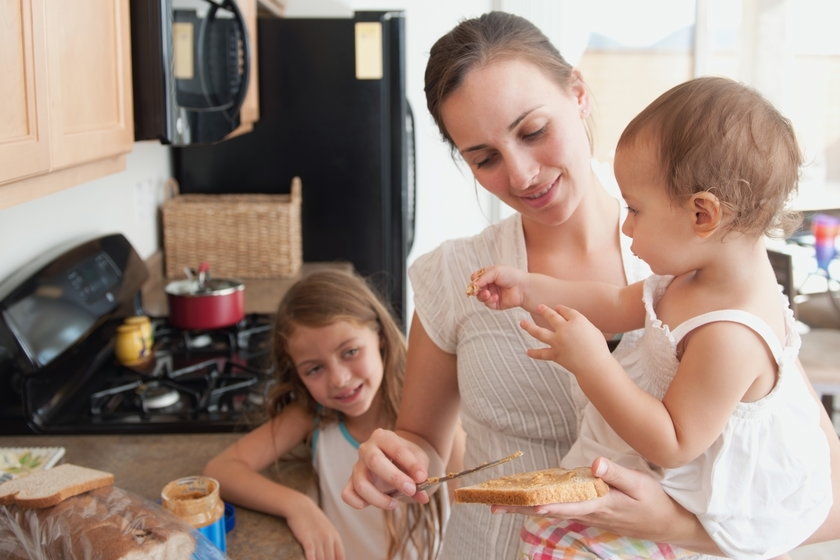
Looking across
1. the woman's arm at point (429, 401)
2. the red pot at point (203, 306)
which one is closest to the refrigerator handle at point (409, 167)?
the red pot at point (203, 306)

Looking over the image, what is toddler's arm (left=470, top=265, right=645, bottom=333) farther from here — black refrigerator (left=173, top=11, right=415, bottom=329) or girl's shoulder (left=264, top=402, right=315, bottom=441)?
black refrigerator (left=173, top=11, right=415, bottom=329)

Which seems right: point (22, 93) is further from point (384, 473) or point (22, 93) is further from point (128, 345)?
point (128, 345)

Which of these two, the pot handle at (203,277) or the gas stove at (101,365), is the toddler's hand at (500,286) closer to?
the gas stove at (101,365)

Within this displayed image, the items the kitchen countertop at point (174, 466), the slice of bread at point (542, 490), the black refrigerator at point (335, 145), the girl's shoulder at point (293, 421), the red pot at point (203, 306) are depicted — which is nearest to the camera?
the slice of bread at point (542, 490)

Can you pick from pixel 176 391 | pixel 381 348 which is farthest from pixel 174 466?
pixel 381 348

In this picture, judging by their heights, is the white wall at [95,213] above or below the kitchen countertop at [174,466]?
above

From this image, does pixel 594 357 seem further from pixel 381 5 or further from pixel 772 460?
pixel 381 5

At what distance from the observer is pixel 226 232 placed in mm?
2863

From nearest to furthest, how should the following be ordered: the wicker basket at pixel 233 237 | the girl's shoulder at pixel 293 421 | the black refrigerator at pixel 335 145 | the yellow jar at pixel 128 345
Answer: the girl's shoulder at pixel 293 421 < the yellow jar at pixel 128 345 < the wicker basket at pixel 233 237 < the black refrigerator at pixel 335 145

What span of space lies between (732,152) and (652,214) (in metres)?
0.11

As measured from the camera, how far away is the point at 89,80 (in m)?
1.55

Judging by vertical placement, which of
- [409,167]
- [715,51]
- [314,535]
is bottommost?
[314,535]

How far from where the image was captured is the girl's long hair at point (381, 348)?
167 cm

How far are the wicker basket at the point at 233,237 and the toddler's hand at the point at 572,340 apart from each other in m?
1.93
